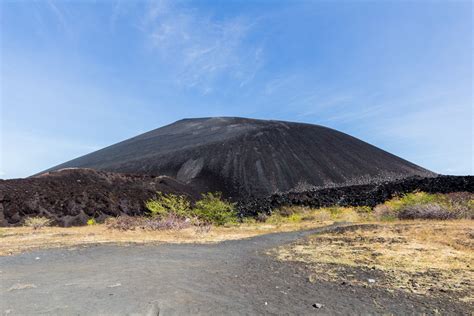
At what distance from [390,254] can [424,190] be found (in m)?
19.3

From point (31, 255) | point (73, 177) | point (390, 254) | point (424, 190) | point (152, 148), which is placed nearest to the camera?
point (390, 254)

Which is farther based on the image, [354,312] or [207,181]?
[207,181]

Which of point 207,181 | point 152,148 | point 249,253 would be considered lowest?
point 249,253

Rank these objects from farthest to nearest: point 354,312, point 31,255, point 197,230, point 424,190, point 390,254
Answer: point 424,190
point 197,230
point 31,255
point 390,254
point 354,312

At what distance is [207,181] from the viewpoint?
4641cm

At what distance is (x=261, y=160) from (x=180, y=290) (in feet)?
148

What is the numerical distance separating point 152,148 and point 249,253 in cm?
5622

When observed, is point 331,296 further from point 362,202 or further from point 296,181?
point 296,181

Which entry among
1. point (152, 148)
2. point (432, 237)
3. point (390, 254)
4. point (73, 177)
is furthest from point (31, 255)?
point (152, 148)

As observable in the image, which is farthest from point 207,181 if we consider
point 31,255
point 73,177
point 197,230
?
point 31,255

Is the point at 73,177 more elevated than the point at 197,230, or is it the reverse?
the point at 73,177

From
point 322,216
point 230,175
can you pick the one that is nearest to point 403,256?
point 322,216

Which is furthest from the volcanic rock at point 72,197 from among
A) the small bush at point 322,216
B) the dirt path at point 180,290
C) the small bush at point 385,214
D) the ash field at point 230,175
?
the small bush at point 385,214

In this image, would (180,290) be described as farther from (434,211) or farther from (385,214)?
(385,214)
